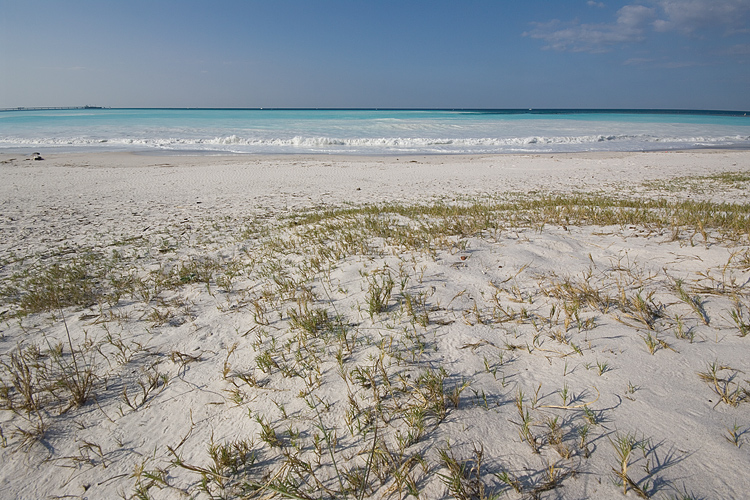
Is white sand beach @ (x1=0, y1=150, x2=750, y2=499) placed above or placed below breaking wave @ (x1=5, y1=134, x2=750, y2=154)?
below

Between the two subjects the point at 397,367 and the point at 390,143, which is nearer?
the point at 397,367

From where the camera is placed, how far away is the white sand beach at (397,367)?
5.39 feet

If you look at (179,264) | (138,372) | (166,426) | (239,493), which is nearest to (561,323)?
(239,493)

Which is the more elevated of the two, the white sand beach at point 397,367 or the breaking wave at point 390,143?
the breaking wave at point 390,143

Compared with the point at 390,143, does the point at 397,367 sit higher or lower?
lower

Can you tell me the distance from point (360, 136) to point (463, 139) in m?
10.8

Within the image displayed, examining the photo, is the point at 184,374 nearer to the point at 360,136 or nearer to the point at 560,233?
the point at 560,233

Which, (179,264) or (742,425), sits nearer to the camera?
Answer: (742,425)

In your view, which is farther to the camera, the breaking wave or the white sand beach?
the breaking wave

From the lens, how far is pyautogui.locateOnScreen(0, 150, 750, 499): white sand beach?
1644 millimetres

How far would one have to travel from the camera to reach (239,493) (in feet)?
5.37

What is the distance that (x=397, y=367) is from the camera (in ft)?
7.64

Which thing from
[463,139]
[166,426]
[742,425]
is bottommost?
[166,426]

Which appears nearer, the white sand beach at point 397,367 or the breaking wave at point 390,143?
the white sand beach at point 397,367
